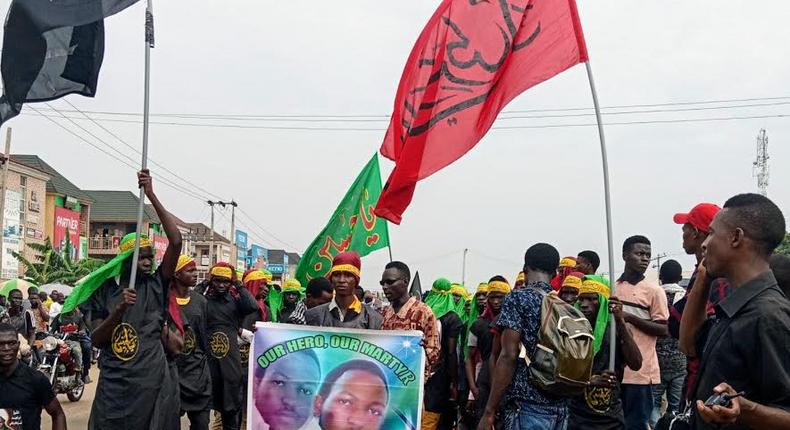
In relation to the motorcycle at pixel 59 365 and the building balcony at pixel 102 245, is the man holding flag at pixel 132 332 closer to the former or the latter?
the motorcycle at pixel 59 365

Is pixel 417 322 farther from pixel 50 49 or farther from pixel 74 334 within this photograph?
pixel 74 334

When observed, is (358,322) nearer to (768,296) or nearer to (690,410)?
(690,410)

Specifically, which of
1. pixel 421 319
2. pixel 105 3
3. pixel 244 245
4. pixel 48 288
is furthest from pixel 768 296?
pixel 244 245

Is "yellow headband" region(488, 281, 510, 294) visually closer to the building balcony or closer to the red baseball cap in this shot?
the red baseball cap

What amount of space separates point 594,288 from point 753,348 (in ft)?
9.48

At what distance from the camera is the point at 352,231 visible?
1030 centimetres

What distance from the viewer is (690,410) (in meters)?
3.20

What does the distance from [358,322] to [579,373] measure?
2.01 meters

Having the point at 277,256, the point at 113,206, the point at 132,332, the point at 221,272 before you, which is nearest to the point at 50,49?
the point at 132,332

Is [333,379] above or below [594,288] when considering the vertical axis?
below

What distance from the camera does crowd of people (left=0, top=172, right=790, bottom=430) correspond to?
2908 millimetres

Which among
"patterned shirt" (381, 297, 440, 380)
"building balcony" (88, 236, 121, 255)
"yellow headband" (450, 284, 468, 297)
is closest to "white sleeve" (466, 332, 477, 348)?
"patterned shirt" (381, 297, 440, 380)

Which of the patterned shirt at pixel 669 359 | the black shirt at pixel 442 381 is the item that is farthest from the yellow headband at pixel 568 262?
the black shirt at pixel 442 381

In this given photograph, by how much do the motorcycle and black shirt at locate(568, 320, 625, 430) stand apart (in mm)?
9378
